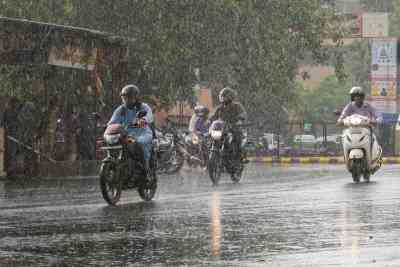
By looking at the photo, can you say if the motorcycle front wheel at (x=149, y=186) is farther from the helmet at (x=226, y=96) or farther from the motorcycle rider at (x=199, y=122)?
the motorcycle rider at (x=199, y=122)

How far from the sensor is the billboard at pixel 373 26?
46812 millimetres

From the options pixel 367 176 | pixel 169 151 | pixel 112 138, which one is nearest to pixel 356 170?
pixel 367 176

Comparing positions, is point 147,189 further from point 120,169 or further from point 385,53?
point 385,53

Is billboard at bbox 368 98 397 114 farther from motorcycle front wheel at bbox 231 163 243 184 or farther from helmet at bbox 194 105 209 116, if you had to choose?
motorcycle front wheel at bbox 231 163 243 184

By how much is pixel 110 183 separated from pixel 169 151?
1390 cm

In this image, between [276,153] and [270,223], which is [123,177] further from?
[276,153]

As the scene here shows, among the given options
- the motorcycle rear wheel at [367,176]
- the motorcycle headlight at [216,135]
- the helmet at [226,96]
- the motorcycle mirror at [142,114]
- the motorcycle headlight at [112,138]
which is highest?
the helmet at [226,96]

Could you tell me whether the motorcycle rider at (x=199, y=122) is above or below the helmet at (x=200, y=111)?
below

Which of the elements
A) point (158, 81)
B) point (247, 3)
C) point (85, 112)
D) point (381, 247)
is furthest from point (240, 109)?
point (247, 3)

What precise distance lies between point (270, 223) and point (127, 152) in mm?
4784

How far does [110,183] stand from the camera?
57.0 ft

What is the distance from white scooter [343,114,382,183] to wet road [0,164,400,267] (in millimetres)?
1898

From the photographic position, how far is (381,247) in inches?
421

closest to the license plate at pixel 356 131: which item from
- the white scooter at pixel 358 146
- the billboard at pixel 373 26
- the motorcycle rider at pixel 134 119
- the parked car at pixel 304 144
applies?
the white scooter at pixel 358 146
